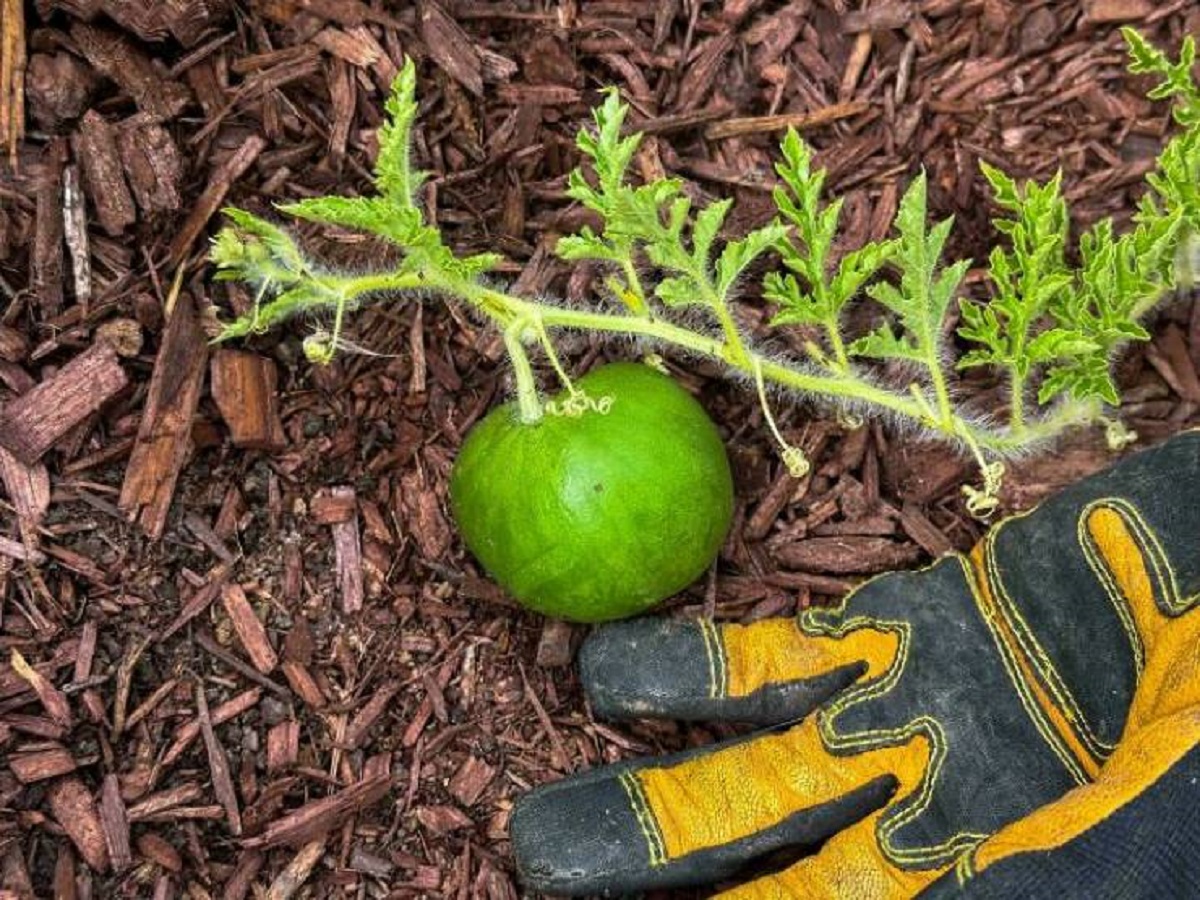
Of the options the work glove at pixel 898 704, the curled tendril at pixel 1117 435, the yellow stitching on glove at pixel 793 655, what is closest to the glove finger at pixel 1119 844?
the work glove at pixel 898 704

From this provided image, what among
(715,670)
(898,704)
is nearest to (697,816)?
(715,670)

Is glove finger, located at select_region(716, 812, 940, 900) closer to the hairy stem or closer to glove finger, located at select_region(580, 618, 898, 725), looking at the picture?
glove finger, located at select_region(580, 618, 898, 725)

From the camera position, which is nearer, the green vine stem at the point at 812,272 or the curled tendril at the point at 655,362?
the green vine stem at the point at 812,272

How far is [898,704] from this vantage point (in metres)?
3.25

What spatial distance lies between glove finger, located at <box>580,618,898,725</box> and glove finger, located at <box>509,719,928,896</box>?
120 millimetres

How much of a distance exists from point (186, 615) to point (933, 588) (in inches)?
81.1

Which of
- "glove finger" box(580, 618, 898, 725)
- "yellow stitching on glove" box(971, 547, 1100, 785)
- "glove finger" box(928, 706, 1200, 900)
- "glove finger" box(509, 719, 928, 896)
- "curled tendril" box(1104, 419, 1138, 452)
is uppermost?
"curled tendril" box(1104, 419, 1138, 452)

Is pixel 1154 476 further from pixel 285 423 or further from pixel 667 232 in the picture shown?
pixel 285 423

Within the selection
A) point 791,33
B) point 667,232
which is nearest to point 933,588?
point 667,232

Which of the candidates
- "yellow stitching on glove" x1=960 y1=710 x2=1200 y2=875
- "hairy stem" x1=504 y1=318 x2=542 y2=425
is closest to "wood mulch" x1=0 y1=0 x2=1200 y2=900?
"hairy stem" x1=504 y1=318 x2=542 y2=425

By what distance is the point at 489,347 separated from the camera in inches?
138

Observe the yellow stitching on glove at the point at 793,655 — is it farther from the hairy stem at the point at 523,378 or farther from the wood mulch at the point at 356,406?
the hairy stem at the point at 523,378

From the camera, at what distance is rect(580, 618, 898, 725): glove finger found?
3.34 m

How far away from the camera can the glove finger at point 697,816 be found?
10.6ft
